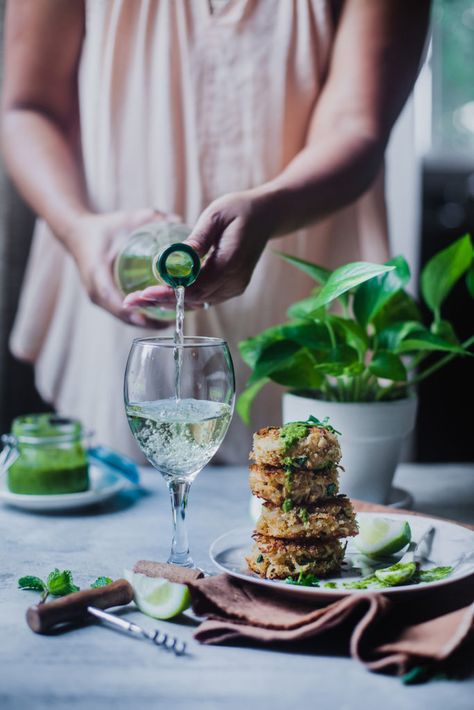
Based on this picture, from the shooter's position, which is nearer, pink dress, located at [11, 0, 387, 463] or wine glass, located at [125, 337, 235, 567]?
wine glass, located at [125, 337, 235, 567]

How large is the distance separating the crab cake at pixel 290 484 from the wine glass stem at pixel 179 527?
117 millimetres

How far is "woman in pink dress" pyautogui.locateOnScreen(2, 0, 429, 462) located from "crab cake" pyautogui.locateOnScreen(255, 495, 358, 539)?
75 centimetres

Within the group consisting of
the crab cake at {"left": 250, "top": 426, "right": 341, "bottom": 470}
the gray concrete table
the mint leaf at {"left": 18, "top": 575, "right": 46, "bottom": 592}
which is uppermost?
the crab cake at {"left": 250, "top": 426, "right": 341, "bottom": 470}

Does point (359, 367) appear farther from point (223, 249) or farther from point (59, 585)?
→ point (59, 585)

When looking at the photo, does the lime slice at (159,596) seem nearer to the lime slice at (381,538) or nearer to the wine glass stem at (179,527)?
the wine glass stem at (179,527)

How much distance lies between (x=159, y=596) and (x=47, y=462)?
1.68 ft

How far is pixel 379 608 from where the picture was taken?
74 cm

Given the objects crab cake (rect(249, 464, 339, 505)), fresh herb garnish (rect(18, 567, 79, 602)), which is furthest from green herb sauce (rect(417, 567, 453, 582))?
fresh herb garnish (rect(18, 567, 79, 602))

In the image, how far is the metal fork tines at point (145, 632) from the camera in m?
0.76

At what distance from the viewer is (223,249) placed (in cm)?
118

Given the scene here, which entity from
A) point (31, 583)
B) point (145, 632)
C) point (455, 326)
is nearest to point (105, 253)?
point (31, 583)

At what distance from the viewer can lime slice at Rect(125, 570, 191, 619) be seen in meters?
0.82

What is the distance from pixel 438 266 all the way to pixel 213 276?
0.40 metres

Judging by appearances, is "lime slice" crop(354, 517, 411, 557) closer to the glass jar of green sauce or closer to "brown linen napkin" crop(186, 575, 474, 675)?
"brown linen napkin" crop(186, 575, 474, 675)
